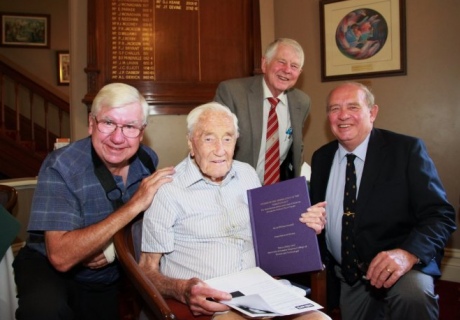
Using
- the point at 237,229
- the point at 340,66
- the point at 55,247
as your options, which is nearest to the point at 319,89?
the point at 340,66

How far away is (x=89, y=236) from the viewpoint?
162 cm

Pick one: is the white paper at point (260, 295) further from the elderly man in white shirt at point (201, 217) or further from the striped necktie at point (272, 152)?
the striped necktie at point (272, 152)

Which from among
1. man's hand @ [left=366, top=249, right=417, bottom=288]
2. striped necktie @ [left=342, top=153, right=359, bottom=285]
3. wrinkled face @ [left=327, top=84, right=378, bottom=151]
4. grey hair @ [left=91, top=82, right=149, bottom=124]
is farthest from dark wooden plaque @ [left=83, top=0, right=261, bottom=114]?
man's hand @ [left=366, top=249, right=417, bottom=288]

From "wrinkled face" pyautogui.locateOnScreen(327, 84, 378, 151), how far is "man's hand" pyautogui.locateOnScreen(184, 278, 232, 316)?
106 centimetres

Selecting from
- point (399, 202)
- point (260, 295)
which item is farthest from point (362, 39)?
point (260, 295)

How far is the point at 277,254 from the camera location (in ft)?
5.43

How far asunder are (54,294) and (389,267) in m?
1.36

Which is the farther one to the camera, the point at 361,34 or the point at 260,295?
the point at 361,34

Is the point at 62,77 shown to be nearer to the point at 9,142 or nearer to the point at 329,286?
the point at 9,142

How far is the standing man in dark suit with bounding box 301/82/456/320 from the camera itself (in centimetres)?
170

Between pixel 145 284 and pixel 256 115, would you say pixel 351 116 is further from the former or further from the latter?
pixel 145 284

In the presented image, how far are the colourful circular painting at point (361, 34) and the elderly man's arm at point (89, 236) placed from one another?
229cm

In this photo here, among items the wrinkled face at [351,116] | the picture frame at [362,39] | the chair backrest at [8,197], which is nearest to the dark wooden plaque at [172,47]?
the picture frame at [362,39]

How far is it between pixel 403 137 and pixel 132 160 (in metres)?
1.31
